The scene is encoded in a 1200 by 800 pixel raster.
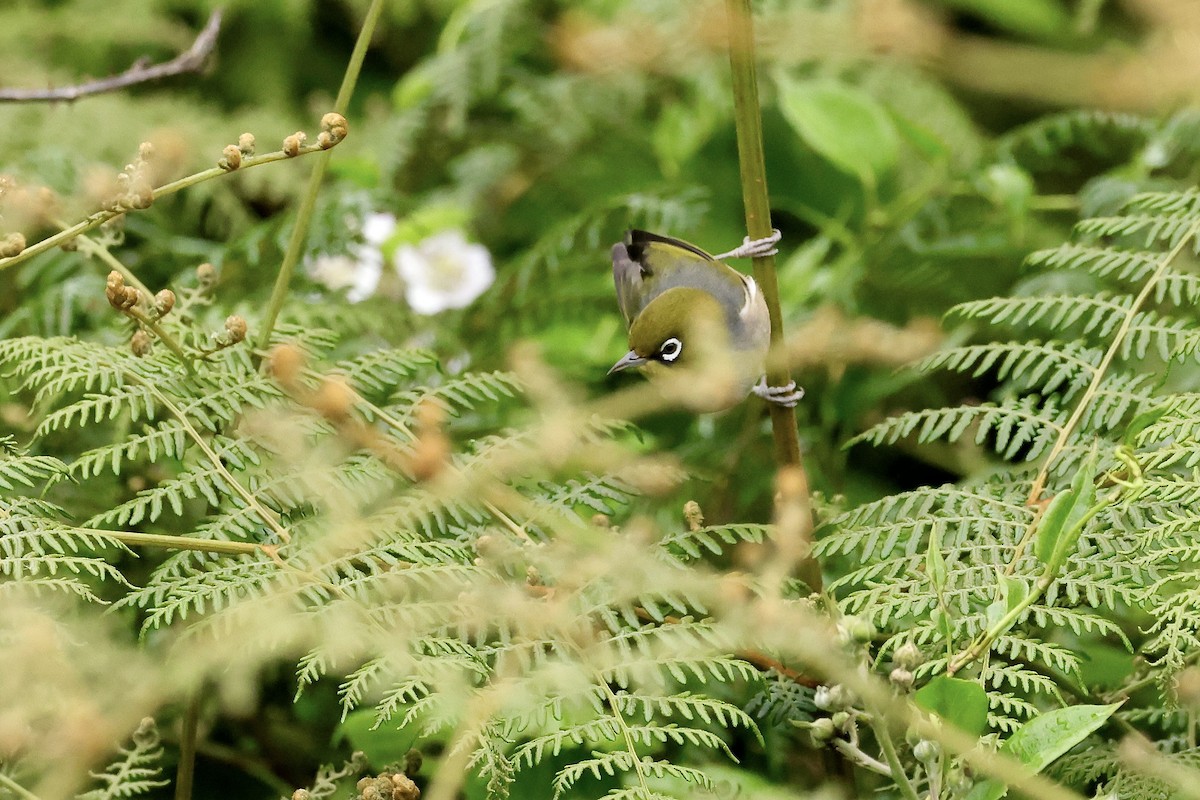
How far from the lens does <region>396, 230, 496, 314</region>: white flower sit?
178 cm

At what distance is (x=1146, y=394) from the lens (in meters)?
0.98

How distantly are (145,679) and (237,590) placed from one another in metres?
0.16

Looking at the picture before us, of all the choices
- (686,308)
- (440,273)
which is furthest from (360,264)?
(686,308)

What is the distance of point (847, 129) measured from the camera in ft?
6.24

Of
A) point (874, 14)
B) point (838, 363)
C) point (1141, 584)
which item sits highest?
point (874, 14)

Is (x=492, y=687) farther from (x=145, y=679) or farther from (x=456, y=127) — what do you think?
(x=456, y=127)

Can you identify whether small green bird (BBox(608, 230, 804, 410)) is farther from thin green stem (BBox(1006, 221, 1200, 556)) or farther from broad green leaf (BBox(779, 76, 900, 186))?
broad green leaf (BBox(779, 76, 900, 186))

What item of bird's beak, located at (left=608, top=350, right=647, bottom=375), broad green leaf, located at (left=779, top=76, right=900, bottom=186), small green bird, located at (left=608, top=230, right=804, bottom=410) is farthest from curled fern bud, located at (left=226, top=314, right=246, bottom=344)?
broad green leaf, located at (left=779, top=76, right=900, bottom=186)

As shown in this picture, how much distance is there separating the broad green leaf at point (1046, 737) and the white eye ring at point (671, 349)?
2.20 ft

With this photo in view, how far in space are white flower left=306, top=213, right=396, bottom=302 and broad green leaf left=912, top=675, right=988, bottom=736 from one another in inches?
43.0

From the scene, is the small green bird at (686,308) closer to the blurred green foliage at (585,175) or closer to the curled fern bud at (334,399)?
the blurred green foliage at (585,175)

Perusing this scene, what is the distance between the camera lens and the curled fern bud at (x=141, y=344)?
3.29 ft

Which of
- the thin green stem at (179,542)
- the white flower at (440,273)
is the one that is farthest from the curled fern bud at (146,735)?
the white flower at (440,273)

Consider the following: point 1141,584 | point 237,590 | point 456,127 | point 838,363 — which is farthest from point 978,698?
point 456,127
